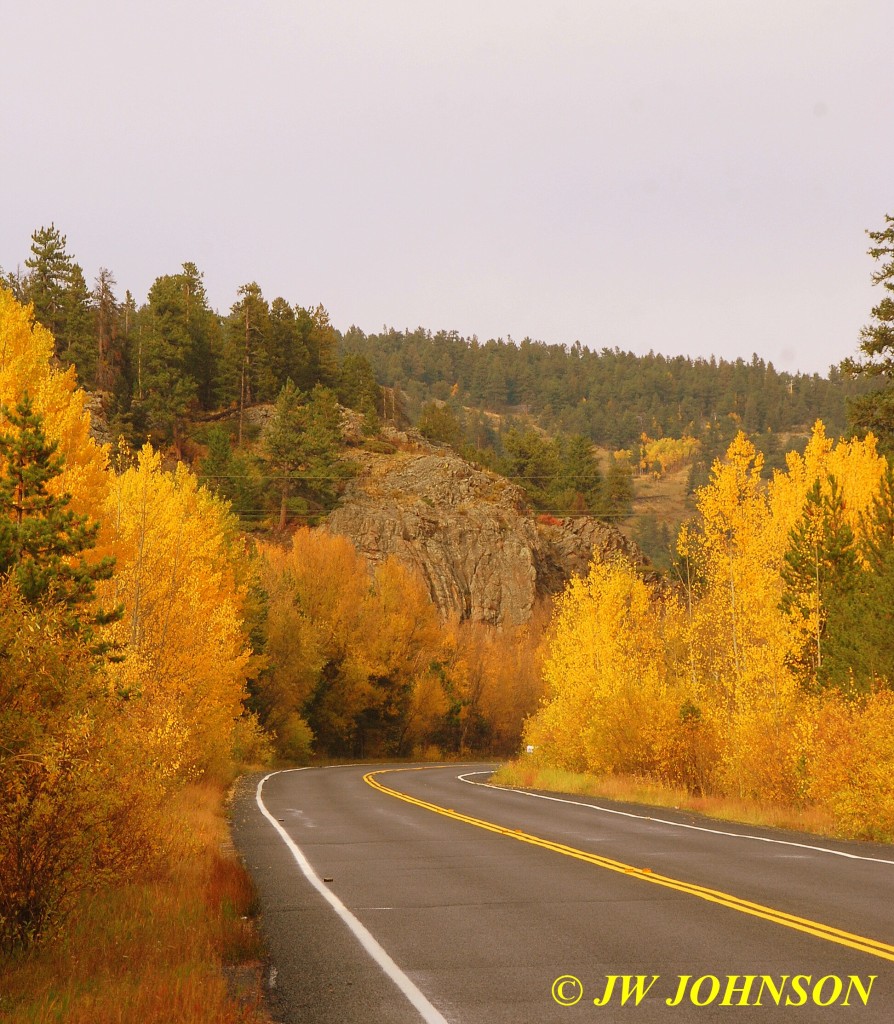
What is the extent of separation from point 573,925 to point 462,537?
82.3 meters

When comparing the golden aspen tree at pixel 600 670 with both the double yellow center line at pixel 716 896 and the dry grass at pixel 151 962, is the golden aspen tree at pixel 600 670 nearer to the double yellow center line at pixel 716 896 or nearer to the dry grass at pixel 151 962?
the double yellow center line at pixel 716 896

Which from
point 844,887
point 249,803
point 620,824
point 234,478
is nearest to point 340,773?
point 249,803

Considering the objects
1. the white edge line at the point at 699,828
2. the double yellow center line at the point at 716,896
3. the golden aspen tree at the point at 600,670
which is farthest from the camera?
the golden aspen tree at the point at 600,670

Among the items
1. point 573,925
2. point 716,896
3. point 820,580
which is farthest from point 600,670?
point 573,925

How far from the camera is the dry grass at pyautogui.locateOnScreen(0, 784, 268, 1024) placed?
6.60 metres

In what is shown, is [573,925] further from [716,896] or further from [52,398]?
[52,398]

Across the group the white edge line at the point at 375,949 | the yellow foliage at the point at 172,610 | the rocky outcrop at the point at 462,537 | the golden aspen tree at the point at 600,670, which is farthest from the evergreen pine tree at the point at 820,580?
the rocky outcrop at the point at 462,537

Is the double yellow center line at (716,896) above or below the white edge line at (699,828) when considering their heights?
above

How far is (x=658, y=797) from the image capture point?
27922 millimetres

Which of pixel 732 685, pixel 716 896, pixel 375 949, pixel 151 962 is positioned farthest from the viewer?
pixel 732 685

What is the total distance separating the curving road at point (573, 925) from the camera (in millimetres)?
7016

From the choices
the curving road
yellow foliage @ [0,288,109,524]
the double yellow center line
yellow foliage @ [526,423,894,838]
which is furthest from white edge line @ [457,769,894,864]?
yellow foliage @ [0,288,109,524]

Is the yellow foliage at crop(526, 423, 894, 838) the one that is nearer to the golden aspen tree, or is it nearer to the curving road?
the golden aspen tree

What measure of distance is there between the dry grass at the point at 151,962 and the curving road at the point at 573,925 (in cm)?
36
